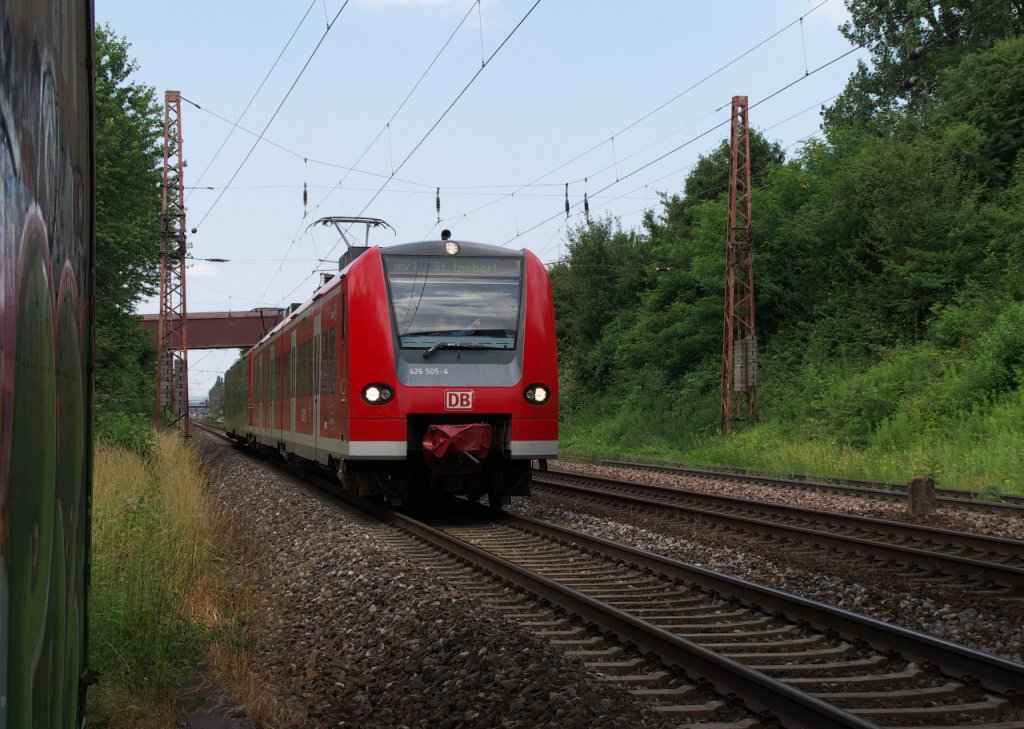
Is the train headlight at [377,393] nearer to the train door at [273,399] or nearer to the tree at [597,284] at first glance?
the train door at [273,399]

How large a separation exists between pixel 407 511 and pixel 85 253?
9.71 metres

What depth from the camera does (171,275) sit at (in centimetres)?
3178

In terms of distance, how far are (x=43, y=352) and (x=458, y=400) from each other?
352 inches

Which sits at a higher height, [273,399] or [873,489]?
[273,399]

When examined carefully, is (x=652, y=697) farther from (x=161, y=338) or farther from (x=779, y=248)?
(x=161, y=338)

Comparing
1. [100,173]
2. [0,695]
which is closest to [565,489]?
[0,695]

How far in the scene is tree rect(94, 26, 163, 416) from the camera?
26391mm

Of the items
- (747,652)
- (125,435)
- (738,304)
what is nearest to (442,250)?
(747,652)

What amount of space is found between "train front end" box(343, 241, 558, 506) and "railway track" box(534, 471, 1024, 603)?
7.36 ft

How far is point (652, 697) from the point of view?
5.03 meters

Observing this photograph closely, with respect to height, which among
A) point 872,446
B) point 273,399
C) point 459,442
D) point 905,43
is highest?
point 905,43

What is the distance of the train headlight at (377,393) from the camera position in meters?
11.1

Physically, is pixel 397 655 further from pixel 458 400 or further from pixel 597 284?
pixel 597 284

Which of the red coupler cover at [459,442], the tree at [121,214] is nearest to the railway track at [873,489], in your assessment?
the red coupler cover at [459,442]
